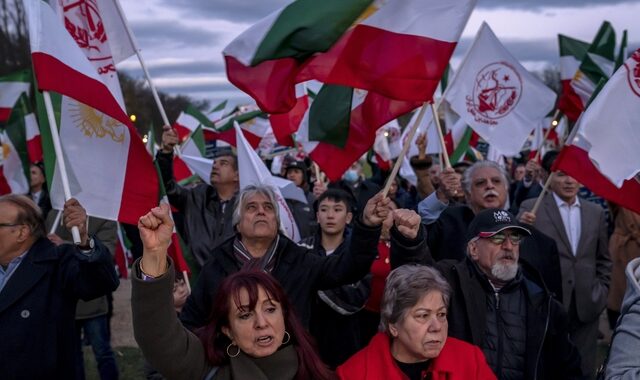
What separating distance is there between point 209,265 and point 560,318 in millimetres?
1723

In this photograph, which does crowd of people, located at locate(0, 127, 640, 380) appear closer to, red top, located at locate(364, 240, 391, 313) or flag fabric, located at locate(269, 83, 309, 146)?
red top, located at locate(364, 240, 391, 313)

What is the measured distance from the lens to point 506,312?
3.71 m

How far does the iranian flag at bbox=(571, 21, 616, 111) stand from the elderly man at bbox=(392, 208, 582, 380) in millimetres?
3645

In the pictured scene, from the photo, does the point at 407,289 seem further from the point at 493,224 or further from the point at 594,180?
the point at 594,180

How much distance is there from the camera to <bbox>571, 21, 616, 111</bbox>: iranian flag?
710 centimetres

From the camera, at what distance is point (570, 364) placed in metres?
3.76

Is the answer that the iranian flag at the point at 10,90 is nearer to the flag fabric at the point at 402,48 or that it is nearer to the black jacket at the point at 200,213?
the black jacket at the point at 200,213

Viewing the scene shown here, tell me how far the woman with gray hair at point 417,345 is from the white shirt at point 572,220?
3.07 m

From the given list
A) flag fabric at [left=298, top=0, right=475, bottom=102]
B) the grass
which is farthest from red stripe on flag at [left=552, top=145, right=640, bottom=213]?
the grass

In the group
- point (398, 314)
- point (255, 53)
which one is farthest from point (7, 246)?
point (398, 314)

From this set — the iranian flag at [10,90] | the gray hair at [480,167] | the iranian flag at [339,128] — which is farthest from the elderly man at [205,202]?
the iranian flag at [10,90]

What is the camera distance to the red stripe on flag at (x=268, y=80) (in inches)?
152

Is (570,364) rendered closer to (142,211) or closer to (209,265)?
(209,265)

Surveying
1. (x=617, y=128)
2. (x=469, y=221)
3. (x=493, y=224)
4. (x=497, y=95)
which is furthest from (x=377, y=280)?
(x=497, y=95)
